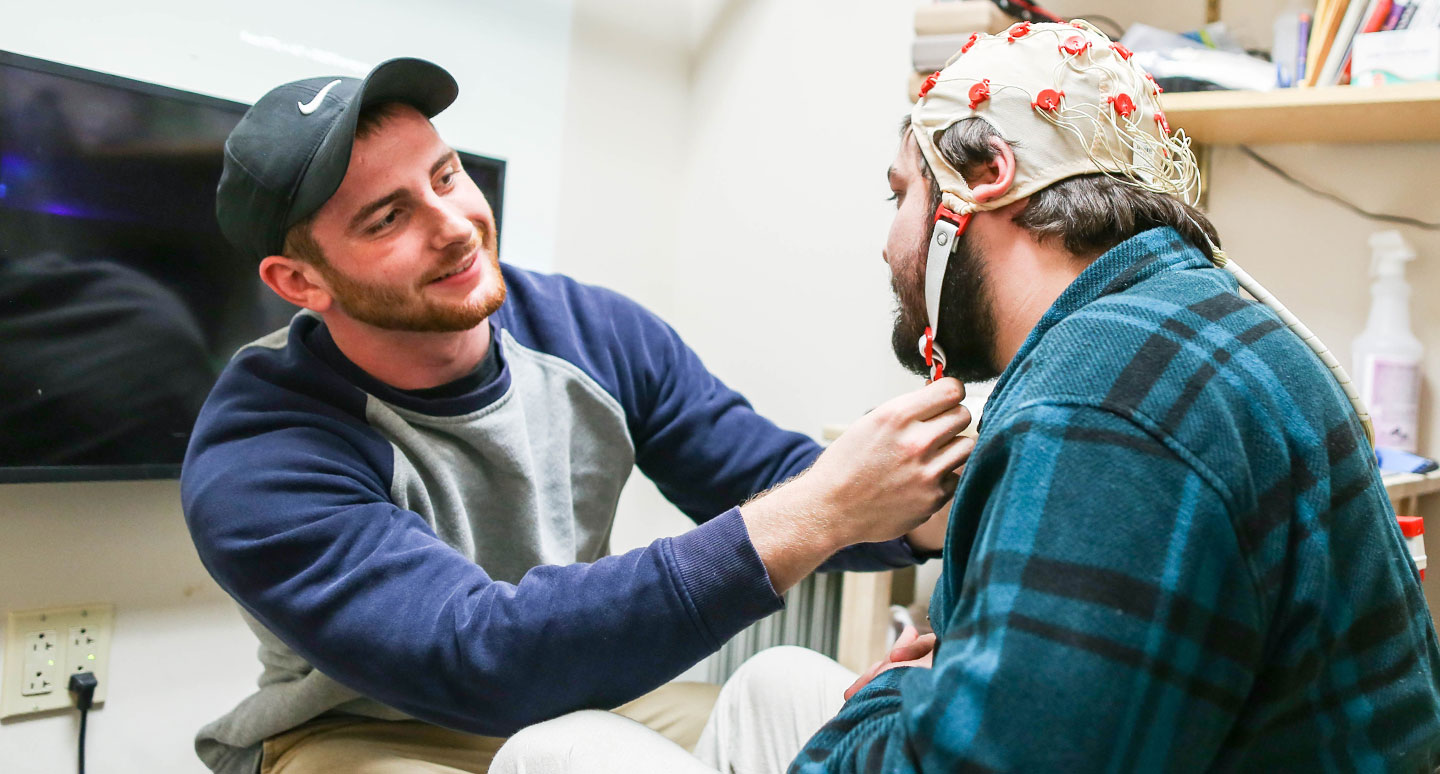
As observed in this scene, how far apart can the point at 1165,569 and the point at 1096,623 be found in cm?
5

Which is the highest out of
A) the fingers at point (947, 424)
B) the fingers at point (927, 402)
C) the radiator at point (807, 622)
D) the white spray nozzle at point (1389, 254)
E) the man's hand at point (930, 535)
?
the white spray nozzle at point (1389, 254)

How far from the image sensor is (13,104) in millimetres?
1313

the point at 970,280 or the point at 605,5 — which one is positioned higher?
the point at 605,5

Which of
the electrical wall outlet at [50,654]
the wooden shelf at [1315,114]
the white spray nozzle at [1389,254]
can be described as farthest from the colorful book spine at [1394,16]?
the electrical wall outlet at [50,654]

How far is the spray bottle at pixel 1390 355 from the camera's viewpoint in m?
1.41

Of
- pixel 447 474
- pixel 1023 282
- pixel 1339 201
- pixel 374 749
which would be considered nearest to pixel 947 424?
pixel 1023 282

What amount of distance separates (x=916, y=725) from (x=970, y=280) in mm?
433

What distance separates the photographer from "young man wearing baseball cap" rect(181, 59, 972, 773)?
3.00ft

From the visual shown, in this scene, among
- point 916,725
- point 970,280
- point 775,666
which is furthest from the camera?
point 775,666

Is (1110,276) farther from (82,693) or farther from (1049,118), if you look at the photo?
(82,693)

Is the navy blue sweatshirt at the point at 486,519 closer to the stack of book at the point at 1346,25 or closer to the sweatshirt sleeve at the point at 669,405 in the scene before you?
the sweatshirt sleeve at the point at 669,405

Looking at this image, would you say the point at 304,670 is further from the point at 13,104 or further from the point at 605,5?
the point at 605,5

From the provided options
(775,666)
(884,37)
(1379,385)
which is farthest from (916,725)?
(884,37)

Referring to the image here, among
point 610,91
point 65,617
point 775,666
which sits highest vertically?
point 610,91
